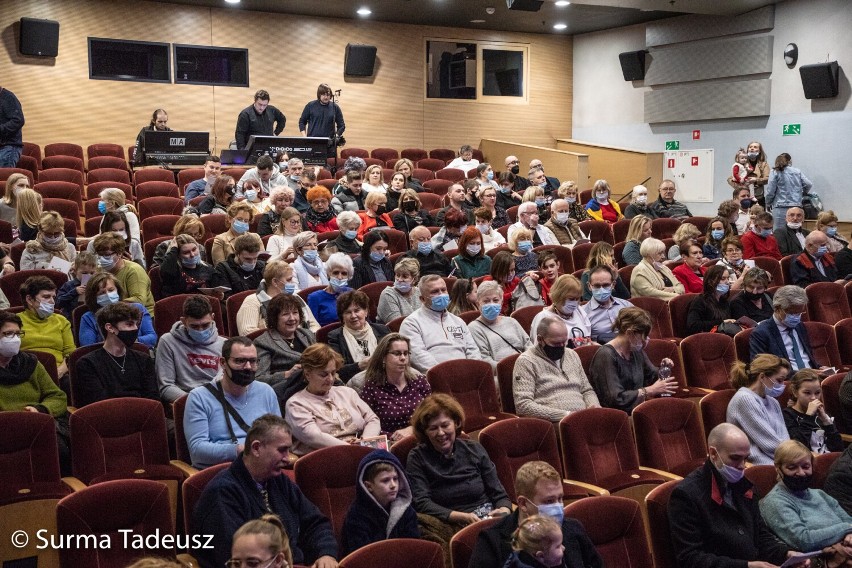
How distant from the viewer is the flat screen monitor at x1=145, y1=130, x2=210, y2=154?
962 cm

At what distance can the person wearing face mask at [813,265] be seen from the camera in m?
Result: 7.10

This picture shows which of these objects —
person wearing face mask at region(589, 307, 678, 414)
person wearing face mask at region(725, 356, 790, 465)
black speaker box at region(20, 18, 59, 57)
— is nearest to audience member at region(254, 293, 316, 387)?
person wearing face mask at region(589, 307, 678, 414)

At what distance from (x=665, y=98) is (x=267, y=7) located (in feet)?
17.6

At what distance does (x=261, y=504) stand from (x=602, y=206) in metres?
6.62

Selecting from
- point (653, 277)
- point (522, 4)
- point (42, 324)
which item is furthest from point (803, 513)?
point (522, 4)

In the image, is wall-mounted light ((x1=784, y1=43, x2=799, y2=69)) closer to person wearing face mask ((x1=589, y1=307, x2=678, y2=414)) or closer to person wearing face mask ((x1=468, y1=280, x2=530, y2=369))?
person wearing face mask ((x1=468, y1=280, x2=530, y2=369))

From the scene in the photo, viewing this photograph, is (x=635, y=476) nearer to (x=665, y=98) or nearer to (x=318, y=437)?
(x=318, y=437)

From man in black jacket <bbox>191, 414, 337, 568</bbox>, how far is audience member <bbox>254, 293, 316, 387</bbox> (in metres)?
1.29

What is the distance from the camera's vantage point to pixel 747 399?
4.21m

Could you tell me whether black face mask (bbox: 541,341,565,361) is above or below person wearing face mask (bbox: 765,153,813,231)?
below

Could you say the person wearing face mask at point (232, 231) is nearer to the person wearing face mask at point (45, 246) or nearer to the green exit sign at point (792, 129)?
the person wearing face mask at point (45, 246)

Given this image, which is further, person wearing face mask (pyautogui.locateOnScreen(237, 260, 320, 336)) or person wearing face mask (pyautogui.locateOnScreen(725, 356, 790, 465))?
person wearing face mask (pyautogui.locateOnScreen(237, 260, 320, 336))

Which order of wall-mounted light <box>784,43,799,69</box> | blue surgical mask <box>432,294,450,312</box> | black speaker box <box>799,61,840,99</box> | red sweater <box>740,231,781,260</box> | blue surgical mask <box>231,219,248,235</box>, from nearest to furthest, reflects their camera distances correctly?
blue surgical mask <box>432,294,450,312</box>, blue surgical mask <box>231,219,248,235</box>, red sweater <box>740,231,781,260</box>, black speaker box <box>799,61,840,99</box>, wall-mounted light <box>784,43,799,69</box>

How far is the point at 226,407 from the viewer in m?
3.63
